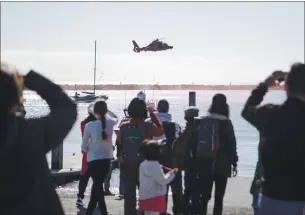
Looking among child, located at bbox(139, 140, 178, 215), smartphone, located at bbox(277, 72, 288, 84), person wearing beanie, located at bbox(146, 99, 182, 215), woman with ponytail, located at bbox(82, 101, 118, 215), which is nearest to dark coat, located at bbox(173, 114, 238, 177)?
person wearing beanie, located at bbox(146, 99, 182, 215)

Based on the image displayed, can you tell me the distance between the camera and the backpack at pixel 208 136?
732 cm

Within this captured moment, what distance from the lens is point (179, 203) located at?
336 inches

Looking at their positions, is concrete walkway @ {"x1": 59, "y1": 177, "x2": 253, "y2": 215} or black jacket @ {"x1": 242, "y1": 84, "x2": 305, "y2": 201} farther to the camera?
concrete walkway @ {"x1": 59, "y1": 177, "x2": 253, "y2": 215}

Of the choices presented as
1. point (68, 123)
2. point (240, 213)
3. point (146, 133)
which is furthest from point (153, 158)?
point (68, 123)

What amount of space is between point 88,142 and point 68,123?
5.04m

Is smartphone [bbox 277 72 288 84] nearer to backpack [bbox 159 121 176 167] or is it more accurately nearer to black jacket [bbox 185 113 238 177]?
black jacket [bbox 185 113 238 177]

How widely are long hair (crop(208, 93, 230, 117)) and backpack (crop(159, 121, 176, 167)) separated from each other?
96cm

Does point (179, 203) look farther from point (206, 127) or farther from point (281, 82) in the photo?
point (281, 82)

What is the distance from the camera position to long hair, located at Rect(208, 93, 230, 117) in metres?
7.29

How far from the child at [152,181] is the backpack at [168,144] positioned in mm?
1421

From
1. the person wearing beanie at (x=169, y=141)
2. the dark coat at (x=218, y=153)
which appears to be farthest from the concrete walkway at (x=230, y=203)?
the dark coat at (x=218, y=153)

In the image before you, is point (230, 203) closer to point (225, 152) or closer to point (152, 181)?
point (225, 152)

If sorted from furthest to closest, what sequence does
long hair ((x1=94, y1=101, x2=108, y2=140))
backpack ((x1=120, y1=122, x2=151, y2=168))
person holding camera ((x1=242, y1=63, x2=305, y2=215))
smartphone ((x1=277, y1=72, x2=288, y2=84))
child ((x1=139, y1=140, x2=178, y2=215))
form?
long hair ((x1=94, y1=101, x2=108, y2=140)) → backpack ((x1=120, y1=122, x2=151, y2=168)) → child ((x1=139, y1=140, x2=178, y2=215)) → smartphone ((x1=277, y1=72, x2=288, y2=84)) → person holding camera ((x1=242, y1=63, x2=305, y2=215))

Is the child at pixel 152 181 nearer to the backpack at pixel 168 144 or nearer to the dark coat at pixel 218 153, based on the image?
the dark coat at pixel 218 153
